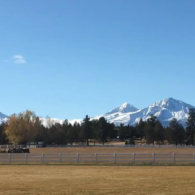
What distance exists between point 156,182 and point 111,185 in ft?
9.31

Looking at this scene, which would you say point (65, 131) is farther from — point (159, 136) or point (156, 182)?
point (156, 182)

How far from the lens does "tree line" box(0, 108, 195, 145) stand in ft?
405

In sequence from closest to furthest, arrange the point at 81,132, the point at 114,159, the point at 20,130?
the point at 114,159
the point at 20,130
the point at 81,132

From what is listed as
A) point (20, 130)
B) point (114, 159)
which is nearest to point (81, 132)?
point (20, 130)

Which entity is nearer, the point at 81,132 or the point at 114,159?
the point at 114,159

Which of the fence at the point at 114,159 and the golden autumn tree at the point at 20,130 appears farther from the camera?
the golden autumn tree at the point at 20,130

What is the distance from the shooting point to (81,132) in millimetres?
161750

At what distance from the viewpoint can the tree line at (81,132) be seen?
123m

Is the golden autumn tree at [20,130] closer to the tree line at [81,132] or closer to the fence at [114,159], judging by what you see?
the tree line at [81,132]

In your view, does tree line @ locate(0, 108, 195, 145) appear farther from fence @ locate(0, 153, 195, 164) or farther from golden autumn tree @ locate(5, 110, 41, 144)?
fence @ locate(0, 153, 195, 164)

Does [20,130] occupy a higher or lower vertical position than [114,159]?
higher

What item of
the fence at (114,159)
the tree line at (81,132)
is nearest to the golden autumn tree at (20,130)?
the tree line at (81,132)

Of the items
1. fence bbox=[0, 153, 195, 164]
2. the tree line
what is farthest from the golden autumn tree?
fence bbox=[0, 153, 195, 164]

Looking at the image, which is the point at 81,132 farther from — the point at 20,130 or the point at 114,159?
the point at 114,159
